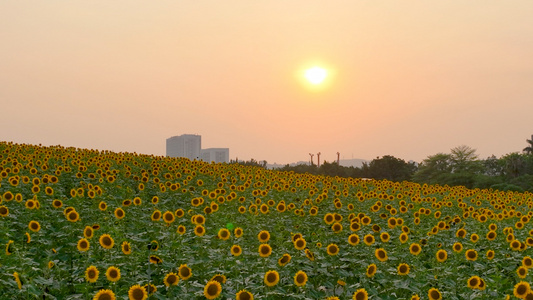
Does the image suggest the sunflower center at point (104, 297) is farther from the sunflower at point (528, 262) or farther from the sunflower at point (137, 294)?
the sunflower at point (528, 262)

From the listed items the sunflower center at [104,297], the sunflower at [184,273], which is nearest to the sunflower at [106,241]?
the sunflower at [184,273]

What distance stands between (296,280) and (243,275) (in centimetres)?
84

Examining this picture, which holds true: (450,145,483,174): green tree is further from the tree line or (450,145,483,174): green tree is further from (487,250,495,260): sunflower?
(487,250,495,260): sunflower

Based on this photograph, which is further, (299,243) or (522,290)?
(299,243)

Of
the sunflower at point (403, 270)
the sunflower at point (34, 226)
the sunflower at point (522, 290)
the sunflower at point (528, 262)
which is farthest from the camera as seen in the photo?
the sunflower at point (34, 226)

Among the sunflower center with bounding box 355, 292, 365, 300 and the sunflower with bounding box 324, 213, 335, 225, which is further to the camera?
the sunflower with bounding box 324, 213, 335, 225

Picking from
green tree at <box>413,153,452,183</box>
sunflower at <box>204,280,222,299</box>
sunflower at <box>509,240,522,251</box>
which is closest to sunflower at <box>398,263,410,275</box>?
sunflower at <box>204,280,222,299</box>

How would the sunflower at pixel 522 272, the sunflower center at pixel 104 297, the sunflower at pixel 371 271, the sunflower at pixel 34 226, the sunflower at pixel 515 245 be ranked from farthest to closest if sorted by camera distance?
the sunflower at pixel 515 245 < the sunflower at pixel 34 226 < the sunflower at pixel 522 272 < the sunflower at pixel 371 271 < the sunflower center at pixel 104 297

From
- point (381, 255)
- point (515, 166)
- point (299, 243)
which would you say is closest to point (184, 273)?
point (299, 243)

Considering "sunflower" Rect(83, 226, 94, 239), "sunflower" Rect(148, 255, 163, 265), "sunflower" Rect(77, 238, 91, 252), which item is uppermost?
"sunflower" Rect(83, 226, 94, 239)

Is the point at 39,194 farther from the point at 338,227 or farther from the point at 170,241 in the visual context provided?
the point at 338,227

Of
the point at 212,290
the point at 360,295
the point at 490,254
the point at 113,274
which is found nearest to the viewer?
the point at 212,290

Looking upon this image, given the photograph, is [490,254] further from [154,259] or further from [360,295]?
[154,259]

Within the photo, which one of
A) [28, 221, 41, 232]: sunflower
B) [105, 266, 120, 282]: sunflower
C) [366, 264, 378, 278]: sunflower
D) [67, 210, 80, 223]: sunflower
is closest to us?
[105, 266, 120, 282]: sunflower
